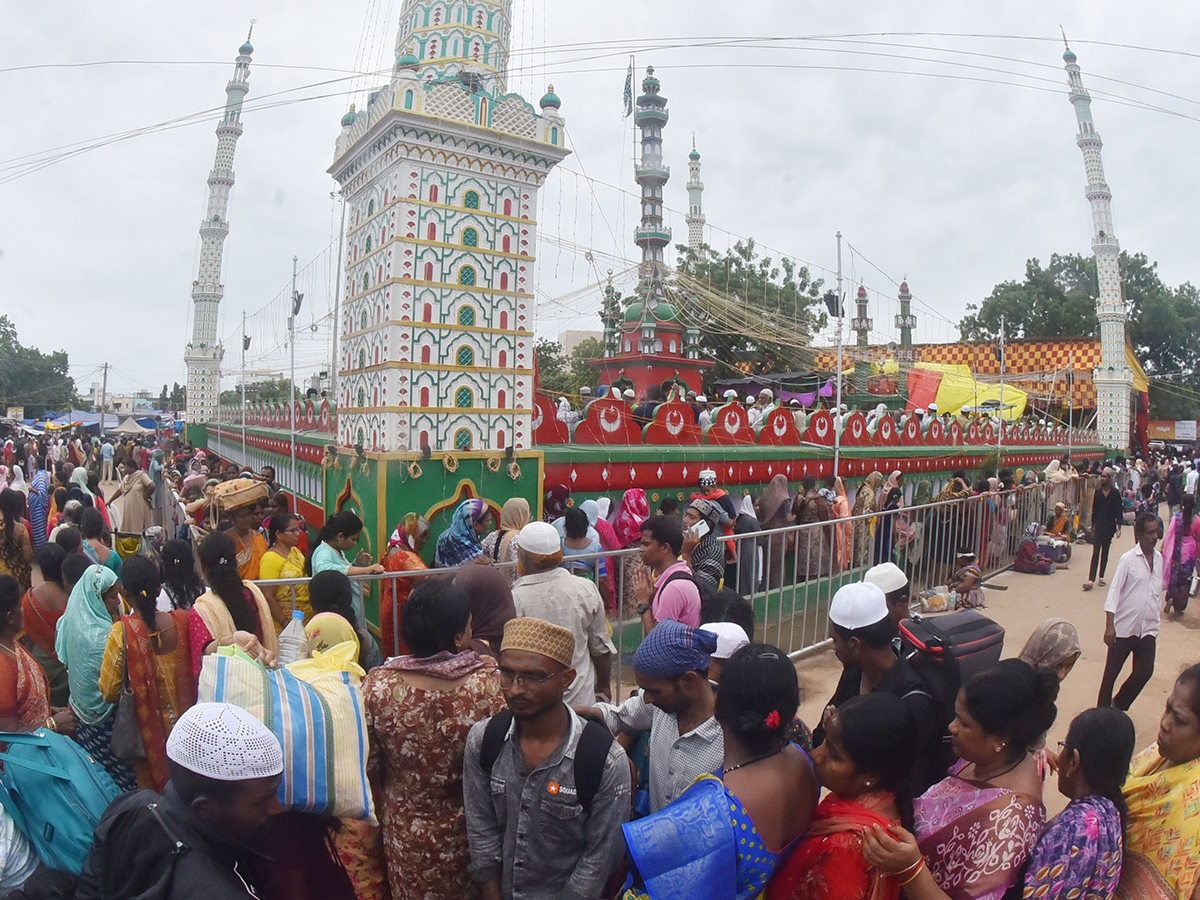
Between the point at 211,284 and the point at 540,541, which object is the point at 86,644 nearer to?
the point at 540,541

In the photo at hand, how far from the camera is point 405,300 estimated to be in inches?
293

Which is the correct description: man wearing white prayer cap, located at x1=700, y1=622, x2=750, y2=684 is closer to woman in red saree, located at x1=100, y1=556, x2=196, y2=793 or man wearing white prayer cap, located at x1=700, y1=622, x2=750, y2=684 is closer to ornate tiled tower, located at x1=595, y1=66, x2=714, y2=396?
woman in red saree, located at x1=100, y1=556, x2=196, y2=793

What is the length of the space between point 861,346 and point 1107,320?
858 centimetres

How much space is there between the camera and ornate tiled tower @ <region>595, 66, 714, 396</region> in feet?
49.6

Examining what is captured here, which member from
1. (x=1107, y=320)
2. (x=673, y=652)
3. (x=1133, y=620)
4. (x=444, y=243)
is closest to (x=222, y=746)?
(x=673, y=652)

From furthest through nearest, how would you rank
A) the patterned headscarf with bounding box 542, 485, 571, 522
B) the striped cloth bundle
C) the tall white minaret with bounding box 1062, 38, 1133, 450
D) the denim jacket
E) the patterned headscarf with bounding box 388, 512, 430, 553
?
1. the tall white minaret with bounding box 1062, 38, 1133, 450
2. the patterned headscarf with bounding box 542, 485, 571, 522
3. the patterned headscarf with bounding box 388, 512, 430, 553
4. the denim jacket
5. the striped cloth bundle

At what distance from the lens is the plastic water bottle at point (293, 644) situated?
3262 millimetres

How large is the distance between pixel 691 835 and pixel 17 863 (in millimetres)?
2054

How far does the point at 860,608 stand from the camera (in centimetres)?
287

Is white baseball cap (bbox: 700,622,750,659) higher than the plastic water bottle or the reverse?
higher

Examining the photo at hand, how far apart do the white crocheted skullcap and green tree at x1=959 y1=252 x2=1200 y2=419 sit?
44216mm

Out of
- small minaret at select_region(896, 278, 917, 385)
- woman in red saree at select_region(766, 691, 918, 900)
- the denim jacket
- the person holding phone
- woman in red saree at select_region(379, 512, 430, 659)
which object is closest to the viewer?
woman in red saree at select_region(766, 691, 918, 900)

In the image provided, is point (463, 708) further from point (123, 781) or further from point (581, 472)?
point (581, 472)

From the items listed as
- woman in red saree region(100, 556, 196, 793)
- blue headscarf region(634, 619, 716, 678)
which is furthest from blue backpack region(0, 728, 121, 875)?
blue headscarf region(634, 619, 716, 678)
